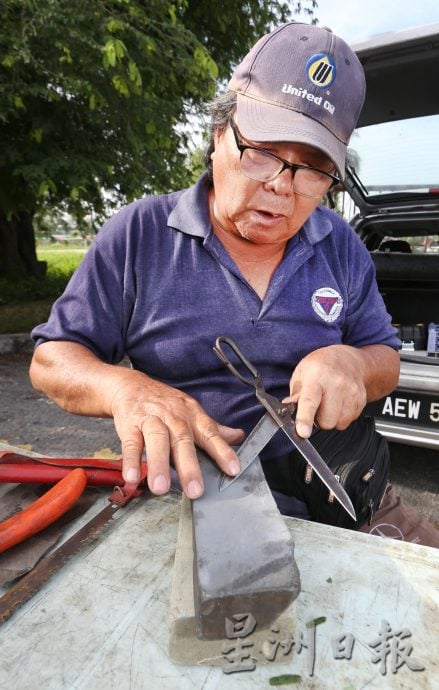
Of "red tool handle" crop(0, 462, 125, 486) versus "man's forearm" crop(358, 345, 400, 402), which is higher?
"man's forearm" crop(358, 345, 400, 402)

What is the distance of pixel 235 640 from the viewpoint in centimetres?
82

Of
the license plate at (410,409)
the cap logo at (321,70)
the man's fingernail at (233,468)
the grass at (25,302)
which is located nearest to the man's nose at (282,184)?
the cap logo at (321,70)

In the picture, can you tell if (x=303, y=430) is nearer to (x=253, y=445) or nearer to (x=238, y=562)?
(x=253, y=445)

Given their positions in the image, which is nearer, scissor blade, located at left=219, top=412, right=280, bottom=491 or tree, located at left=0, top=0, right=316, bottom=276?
scissor blade, located at left=219, top=412, right=280, bottom=491

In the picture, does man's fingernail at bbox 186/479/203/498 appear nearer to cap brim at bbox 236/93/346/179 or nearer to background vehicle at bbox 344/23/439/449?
cap brim at bbox 236/93/346/179

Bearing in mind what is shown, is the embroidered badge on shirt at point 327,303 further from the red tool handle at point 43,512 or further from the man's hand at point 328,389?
the red tool handle at point 43,512

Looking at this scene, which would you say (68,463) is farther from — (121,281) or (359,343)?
(359,343)

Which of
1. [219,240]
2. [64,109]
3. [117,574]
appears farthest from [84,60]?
[117,574]

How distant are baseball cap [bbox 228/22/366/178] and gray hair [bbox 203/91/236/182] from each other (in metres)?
0.06

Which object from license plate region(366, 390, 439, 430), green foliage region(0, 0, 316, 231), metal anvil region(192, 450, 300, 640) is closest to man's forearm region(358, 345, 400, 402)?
metal anvil region(192, 450, 300, 640)

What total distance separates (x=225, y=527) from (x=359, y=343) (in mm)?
989

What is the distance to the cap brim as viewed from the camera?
1273mm

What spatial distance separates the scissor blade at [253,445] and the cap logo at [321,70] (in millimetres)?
873

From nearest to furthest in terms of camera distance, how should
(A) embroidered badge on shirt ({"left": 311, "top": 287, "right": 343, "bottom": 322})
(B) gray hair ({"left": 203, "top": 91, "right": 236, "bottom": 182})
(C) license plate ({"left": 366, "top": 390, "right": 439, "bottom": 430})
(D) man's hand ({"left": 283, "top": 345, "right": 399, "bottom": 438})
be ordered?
(D) man's hand ({"left": 283, "top": 345, "right": 399, "bottom": 438})
(B) gray hair ({"left": 203, "top": 91, "right": 236, "bottom": 182})
(A) embroidered badge on shirt ({"left": 311, "top": 287, "right": 343, "bottom": 322})
(C) license plate ({"left": 366, "top": 390, "right": 439, "bottom": 430})
